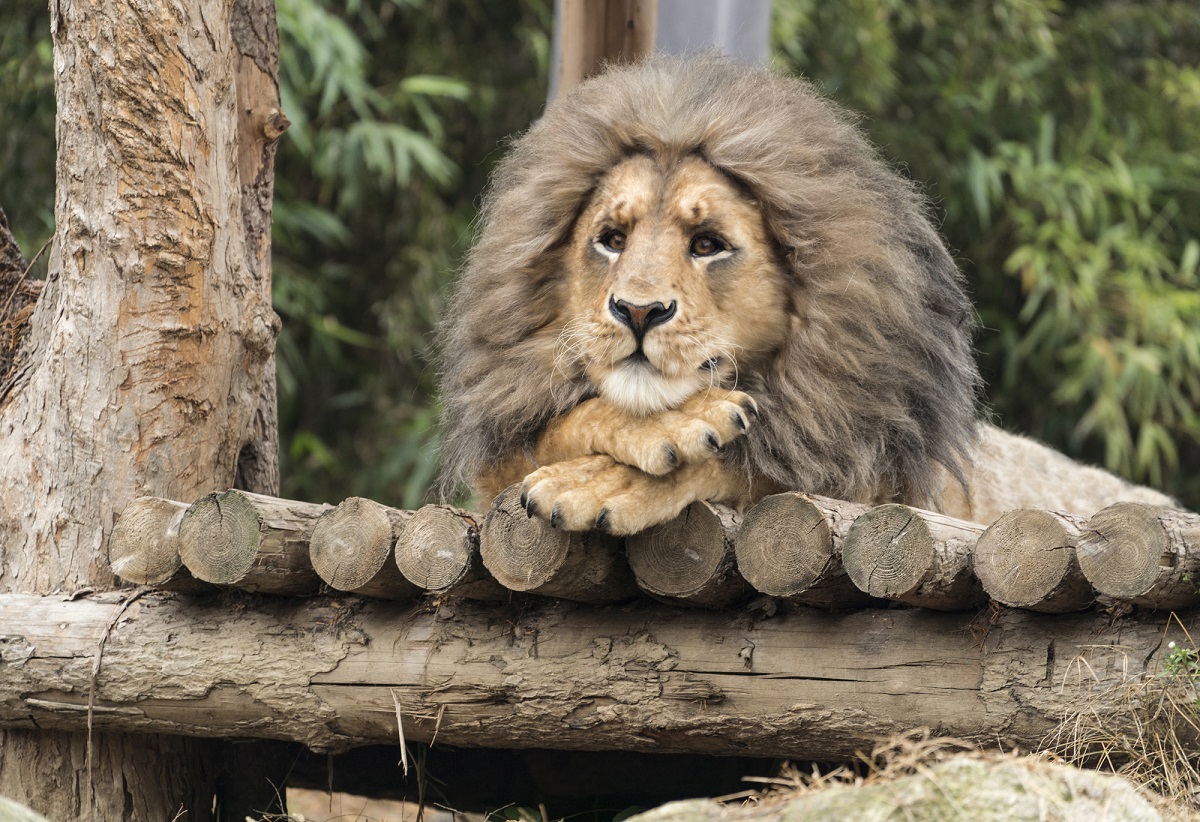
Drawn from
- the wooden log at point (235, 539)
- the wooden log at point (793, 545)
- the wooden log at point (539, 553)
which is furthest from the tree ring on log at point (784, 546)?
the wooden log at point (235, 539)

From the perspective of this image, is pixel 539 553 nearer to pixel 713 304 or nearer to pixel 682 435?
pixel 682 435

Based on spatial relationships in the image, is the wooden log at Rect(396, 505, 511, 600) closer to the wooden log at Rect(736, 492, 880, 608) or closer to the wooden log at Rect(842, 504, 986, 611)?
the wooden log at Rect(736, 492, 880, 608)

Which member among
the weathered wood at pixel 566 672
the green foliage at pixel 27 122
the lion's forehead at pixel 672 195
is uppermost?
the green foliage at pixel 27 122

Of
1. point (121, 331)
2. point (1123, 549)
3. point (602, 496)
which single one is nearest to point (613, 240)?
point (602, 496)

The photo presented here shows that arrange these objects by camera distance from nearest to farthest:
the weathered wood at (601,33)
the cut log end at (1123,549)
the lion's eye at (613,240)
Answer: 1. the cut log end at (1123,549)
2. the lion's eye at (613,240)
3. the weathered wood at (601,33)

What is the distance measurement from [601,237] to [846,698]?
108cm

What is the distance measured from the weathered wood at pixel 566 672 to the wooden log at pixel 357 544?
0.20 metres

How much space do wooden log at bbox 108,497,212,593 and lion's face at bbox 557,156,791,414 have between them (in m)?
0.88

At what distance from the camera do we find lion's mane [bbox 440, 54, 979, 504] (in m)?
3.00

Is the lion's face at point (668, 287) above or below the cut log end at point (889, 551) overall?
above

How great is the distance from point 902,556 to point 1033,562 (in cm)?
22

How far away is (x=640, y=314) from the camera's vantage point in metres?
2.81

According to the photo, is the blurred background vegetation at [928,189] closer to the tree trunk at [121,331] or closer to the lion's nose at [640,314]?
the tree trunk at [121,331]

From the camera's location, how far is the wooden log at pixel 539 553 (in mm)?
2617
